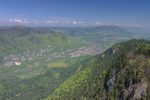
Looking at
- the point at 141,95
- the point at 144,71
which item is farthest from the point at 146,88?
the point at 144,71

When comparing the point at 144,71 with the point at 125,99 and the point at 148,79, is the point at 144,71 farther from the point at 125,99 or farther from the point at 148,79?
the point at 125,99

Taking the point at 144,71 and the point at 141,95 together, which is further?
the point at 144,71

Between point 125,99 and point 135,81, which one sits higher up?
point 135,81

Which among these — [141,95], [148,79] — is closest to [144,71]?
[148,79]

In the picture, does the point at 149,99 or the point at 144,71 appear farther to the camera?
the point at 144,71

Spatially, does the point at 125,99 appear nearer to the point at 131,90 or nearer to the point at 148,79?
the point at 131,90

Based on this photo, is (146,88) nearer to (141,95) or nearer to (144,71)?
(141,95)

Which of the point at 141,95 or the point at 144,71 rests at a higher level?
the point at 144,71

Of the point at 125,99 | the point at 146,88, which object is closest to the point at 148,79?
the point at 146,88
